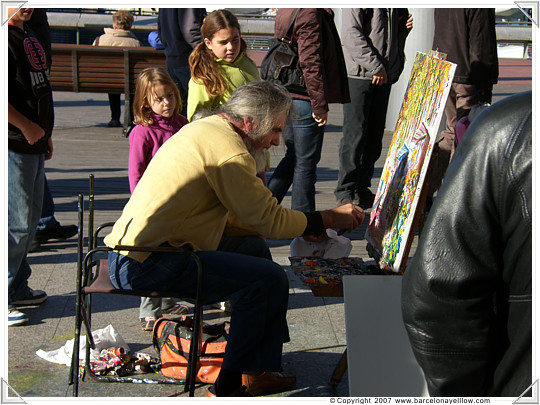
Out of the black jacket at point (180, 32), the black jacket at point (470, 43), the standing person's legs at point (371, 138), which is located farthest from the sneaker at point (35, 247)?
the black jacket at point (470, 43)

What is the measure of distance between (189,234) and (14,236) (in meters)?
1.30

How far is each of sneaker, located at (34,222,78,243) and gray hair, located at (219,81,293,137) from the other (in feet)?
8.11

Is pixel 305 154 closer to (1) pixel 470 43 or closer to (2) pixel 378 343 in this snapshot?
(1) pixel 470 43

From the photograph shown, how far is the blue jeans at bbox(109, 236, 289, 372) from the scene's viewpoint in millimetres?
2912

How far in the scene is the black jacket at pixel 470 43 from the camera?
5559 millimetres

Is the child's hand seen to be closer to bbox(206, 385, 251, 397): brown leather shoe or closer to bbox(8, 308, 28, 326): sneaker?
bbox(8, 308, 28, 326): sneaker

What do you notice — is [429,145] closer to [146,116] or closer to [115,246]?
[115,246]

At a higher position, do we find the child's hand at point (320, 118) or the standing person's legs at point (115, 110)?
the child's hand at point (320, 118)

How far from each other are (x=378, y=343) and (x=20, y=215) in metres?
2.16

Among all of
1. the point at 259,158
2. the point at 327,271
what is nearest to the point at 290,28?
the point at 259,158

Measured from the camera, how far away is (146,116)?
3941mm

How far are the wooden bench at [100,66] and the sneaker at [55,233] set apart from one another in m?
4.29

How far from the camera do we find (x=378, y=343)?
2.51m

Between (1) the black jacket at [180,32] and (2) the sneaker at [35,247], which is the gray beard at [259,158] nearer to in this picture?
(2) the sneaker at [35,247]
